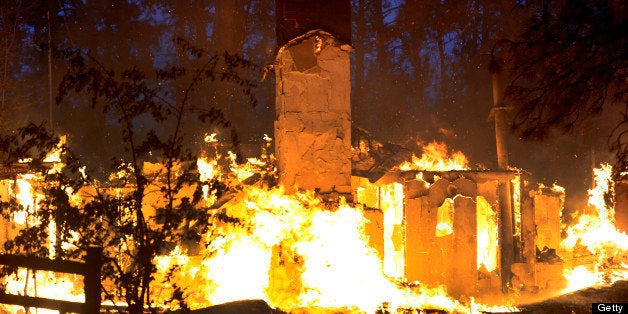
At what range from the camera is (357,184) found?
9.08 metres

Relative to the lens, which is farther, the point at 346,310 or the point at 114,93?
the point at 346,310

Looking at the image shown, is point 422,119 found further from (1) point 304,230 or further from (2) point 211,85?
(1) point 304,230

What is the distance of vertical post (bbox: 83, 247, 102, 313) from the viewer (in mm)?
4484

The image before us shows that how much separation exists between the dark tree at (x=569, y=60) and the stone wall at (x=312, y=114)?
3.00 m

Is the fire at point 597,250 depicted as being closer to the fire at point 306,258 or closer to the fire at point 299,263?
the fire at point 299,263

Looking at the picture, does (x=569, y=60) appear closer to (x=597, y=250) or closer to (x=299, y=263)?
(x=299, y=263)

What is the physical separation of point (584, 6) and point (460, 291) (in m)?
5.64

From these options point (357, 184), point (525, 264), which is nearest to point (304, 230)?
point (357, 184)

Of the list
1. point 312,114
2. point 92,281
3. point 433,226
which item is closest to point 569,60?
point 312,114

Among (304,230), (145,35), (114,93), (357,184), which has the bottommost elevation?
(304,230)

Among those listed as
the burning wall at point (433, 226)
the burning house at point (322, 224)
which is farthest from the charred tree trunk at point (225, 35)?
the burning house at point (322, 224)

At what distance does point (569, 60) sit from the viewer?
517 cm

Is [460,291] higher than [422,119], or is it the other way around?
[422,119]

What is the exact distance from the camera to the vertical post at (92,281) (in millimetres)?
4484
